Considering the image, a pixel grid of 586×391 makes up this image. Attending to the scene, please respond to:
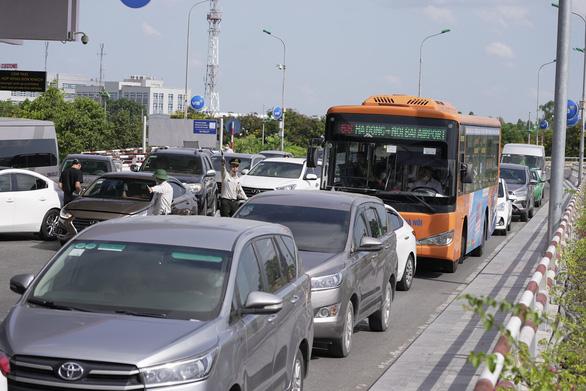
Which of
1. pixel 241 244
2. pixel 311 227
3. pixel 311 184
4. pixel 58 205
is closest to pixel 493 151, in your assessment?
pixel 311 184

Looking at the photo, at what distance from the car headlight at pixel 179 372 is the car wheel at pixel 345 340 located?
4528 millimetres

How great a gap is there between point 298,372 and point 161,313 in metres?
1.90

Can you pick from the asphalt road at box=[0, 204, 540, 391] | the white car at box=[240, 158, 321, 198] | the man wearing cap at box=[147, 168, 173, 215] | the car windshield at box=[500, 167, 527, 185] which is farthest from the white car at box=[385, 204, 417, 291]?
the car windshield at box=[500, 167, 527, 185]

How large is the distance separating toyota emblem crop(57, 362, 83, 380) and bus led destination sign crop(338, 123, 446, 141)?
39.1 feet

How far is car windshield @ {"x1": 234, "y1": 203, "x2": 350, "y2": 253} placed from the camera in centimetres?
1020

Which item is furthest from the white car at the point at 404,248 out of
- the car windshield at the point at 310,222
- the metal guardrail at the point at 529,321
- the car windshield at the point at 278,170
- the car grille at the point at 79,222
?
the car windshield at the point at 278,170

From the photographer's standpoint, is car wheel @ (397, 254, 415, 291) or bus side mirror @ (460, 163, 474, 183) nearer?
car wheel @ (397, 254, 415, 291)

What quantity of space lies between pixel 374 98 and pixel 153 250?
11812 mm

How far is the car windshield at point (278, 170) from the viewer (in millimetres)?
27302

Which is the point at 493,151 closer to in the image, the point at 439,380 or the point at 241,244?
the point at 439,380

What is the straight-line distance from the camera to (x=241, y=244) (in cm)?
622

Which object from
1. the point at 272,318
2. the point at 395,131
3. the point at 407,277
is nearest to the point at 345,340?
the point at 272,318

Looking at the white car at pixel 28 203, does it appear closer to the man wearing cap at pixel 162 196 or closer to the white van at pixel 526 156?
the man wearing cap at pixel 162 196

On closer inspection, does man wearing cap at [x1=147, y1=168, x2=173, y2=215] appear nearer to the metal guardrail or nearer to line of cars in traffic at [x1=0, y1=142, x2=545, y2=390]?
the metal guardrail
